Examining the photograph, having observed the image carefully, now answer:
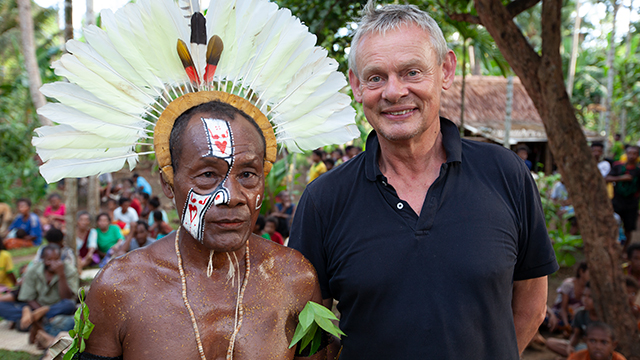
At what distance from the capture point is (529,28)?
72.3 feet

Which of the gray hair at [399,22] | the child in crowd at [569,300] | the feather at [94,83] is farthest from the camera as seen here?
the child in crowd at [569,300]

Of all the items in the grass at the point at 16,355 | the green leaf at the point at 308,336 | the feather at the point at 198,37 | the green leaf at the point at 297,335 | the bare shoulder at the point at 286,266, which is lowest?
the grass at the point at 16,355

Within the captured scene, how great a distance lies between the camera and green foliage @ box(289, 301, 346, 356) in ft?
5.33

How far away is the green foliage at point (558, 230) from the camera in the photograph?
7160 mm

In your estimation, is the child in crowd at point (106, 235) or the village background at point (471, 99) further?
the child in crowd at point (106, 235)

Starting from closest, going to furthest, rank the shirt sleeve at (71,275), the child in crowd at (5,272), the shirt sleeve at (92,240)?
the shirt sleeve at (71,275), the child in crowd at (5,272), the shirt sleeve at (92,240)

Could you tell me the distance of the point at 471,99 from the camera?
14938mm

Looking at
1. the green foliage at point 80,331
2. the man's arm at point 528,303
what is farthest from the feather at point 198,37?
the man's arm at point 528,303

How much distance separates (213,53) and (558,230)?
24.0 ft

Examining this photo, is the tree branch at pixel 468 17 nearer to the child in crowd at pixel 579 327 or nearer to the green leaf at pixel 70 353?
the child in crowd at pixel 579 327

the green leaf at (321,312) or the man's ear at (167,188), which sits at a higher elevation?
the man's ear at (167,188)

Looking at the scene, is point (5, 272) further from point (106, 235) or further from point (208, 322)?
point (208, 322)

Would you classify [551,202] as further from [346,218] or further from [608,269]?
[346,218]

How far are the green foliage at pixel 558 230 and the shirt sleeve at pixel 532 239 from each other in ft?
15.6
